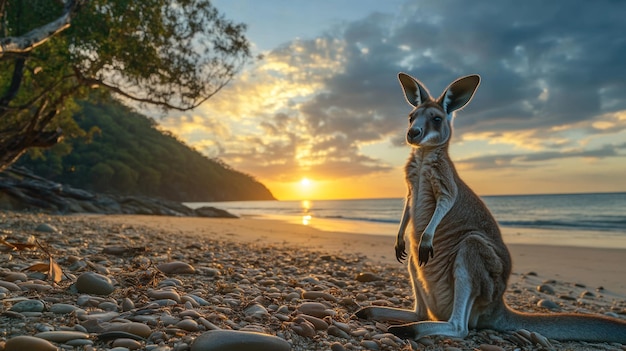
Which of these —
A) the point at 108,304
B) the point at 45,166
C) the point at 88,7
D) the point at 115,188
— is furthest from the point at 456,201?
the point at 115,188

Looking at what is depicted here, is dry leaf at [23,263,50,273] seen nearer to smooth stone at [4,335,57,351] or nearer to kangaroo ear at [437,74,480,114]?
smooth stone at [4,335,57,351]

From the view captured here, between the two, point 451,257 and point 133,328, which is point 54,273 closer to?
point 133,328

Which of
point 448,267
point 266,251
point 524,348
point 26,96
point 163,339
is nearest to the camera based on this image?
point 163,339

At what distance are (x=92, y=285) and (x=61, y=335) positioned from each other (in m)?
1.29

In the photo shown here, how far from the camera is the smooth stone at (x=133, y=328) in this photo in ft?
8.95

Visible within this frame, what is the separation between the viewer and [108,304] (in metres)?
3.35

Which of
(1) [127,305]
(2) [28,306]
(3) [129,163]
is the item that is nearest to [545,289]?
(1) [127,305]

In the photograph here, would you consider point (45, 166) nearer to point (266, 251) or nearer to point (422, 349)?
point (266, 251)

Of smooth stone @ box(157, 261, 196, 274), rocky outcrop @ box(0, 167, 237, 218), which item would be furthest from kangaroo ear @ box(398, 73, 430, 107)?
rocky outcrop @ box(0, 167, 237, 218)

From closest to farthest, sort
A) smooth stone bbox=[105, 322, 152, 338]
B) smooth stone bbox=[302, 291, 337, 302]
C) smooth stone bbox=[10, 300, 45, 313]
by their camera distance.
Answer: smooth stone bbox=[105, 322, 152, 338], smooth stone bbox=[10, 300, 45, 313], smooth stone bbox=[302, 291, 337, 302]

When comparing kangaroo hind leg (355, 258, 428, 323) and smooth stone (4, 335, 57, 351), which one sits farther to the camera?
kangaroo hind leg (355, 258, 428, 323)

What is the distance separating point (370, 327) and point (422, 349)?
535 mm

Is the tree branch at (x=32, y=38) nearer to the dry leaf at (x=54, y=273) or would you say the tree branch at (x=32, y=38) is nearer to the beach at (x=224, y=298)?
the beach at (x=224, y=298)

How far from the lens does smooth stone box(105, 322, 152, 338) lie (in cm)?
273
